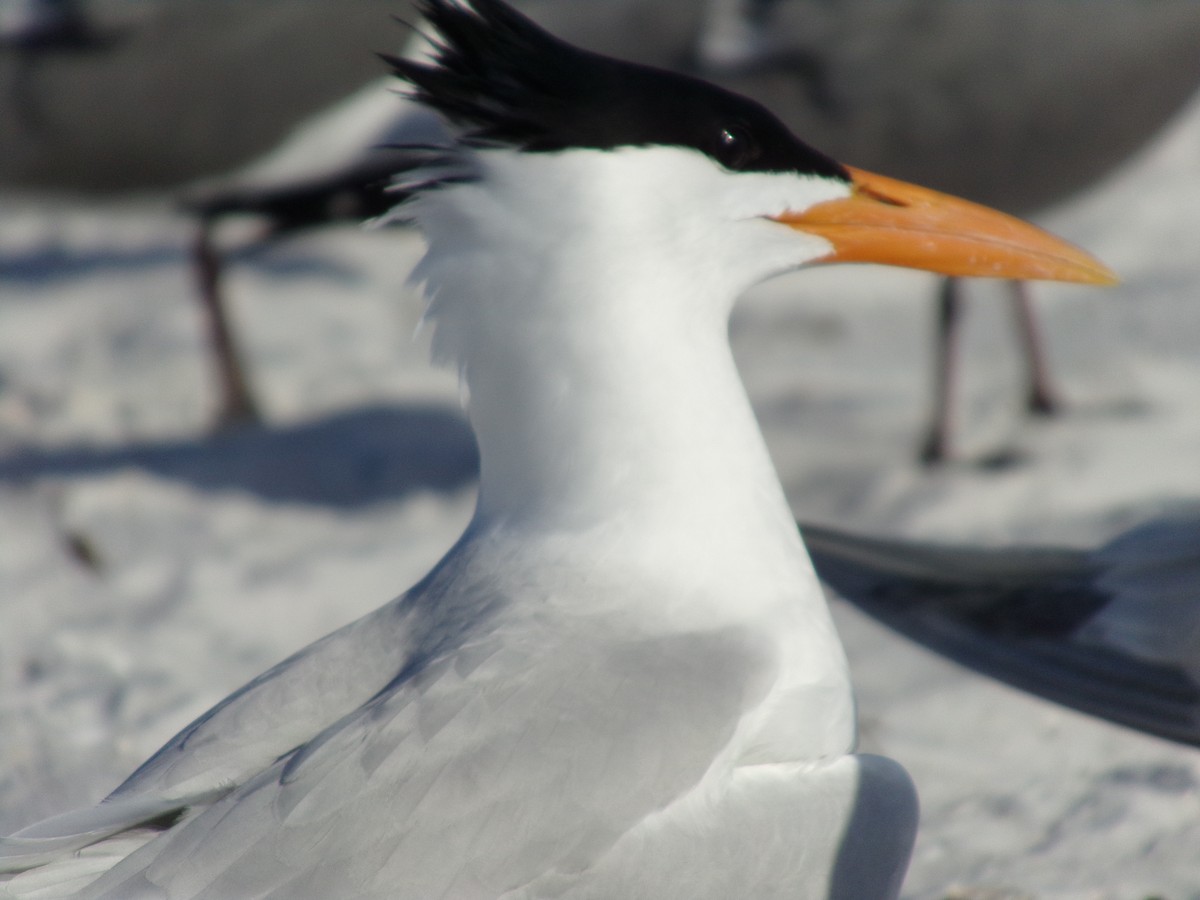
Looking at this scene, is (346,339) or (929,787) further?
(346,339)

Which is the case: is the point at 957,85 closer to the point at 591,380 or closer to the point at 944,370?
the point at 944,370

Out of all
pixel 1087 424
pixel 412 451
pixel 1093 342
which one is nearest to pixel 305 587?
pixel 412 451

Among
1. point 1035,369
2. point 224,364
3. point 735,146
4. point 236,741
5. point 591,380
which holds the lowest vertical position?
point 1035,369

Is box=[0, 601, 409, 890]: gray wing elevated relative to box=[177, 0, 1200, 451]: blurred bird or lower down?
lower down

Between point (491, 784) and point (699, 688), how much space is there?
26cm

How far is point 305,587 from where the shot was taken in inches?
141

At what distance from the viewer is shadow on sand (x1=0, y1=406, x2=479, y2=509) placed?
422 cm

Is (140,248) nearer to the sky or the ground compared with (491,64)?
nearer to the ground

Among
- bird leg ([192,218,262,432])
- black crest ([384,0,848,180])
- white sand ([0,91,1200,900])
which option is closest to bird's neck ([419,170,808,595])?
black crest ([384,0,848,180])

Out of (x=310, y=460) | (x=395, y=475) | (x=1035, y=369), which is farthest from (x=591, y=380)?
(x=1035, y=369)

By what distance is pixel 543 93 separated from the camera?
186 cm

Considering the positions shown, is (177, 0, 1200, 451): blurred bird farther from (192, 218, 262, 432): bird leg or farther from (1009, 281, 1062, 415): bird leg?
(192, 218, 262, 432): bird leg

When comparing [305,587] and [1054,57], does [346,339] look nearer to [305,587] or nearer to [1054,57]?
[305,587]

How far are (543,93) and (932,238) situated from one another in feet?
1.94
